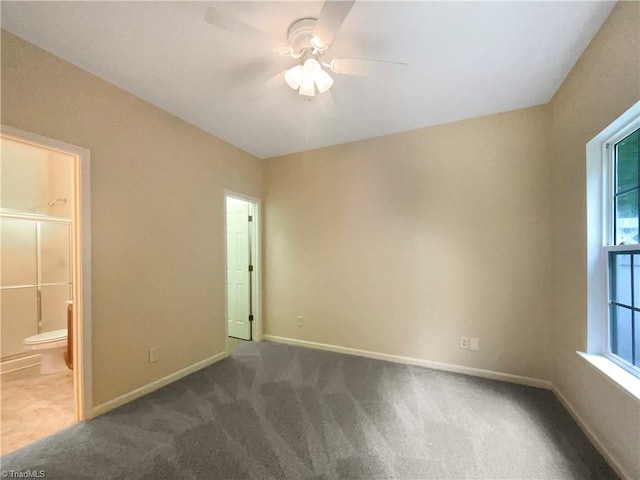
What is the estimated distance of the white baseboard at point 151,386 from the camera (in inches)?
78.1

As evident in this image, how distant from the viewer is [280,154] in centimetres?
361

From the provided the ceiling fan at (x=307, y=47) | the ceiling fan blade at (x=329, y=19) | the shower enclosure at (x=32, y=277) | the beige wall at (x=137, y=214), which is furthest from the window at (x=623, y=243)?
the shower enclosure at (x=32, y=277)

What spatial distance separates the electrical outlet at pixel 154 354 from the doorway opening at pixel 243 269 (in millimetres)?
1340

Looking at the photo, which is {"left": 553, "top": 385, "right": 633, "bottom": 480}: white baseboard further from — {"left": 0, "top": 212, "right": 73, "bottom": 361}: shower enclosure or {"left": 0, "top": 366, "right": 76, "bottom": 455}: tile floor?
{"left": 0, "top": 212, "right": 73, "bottom": 361}: shower enclosure

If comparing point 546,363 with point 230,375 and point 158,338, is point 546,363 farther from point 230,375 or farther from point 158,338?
point 158,338

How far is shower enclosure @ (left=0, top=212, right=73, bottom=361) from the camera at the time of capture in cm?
295

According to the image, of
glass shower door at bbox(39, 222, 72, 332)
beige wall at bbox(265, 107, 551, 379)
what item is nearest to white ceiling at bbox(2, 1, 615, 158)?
beige wall at bbox(265, 107, 551, 379)

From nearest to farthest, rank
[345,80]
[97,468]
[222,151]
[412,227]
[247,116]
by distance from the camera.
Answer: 1. [97,468]
2. [345,80]
3. [247,116]
4. [412,227]
5. [222,151]

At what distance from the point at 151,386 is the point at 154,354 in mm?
270

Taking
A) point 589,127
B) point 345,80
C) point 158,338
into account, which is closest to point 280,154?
point 345,80

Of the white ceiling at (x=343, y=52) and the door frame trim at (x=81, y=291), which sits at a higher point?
the white ceiling at (x=343, y=52)

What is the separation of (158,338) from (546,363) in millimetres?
3533

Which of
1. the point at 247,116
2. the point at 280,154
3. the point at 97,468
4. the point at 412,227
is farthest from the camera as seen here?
the point at 280,154

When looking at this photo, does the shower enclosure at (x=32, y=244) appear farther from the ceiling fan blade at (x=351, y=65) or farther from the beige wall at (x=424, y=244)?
the ceiling fan blade at (x=351, y=65)
